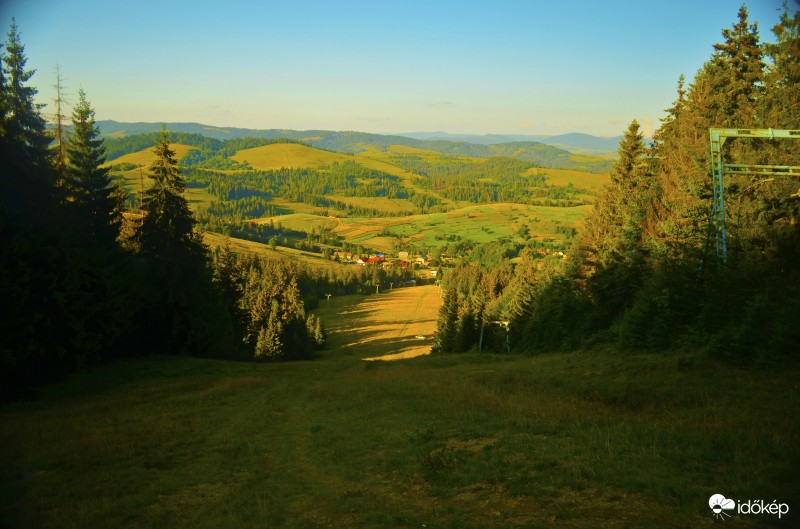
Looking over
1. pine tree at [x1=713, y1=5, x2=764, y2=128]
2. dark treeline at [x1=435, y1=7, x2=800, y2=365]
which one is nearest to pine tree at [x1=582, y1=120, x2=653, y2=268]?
dark treeline at [x1=435, y1=7, x2=800, y2=365]

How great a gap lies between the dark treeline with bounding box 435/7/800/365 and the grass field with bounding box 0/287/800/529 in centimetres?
267

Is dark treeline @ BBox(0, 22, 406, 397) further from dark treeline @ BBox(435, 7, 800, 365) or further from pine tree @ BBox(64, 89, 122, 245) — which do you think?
dark treeline @ BBox(435, 7, 800, 365)

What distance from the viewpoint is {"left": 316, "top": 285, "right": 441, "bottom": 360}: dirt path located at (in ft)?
263

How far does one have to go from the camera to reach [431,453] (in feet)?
37.7

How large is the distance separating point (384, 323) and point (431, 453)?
93744 mm

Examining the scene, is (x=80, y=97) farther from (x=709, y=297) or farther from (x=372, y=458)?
(x=709, y=297)

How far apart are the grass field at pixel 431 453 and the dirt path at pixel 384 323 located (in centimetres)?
4775

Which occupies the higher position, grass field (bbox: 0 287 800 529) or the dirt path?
grass field (bbox: 0 287 800 529)

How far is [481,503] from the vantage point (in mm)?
8469

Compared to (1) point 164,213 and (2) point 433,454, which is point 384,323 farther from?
(2) point 433,454

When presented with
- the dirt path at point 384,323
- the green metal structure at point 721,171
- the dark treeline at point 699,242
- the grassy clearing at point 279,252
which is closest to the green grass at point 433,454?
the dark treeline at point 699,242

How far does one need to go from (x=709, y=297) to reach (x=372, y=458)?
50.7ft

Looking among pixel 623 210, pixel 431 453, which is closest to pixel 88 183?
pixel 431 453

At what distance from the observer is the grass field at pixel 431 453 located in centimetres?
809
